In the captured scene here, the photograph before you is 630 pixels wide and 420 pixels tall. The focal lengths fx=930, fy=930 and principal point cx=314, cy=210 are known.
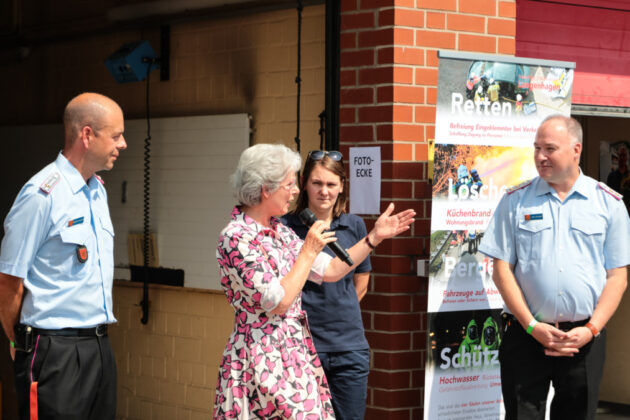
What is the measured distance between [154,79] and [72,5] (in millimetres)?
1269

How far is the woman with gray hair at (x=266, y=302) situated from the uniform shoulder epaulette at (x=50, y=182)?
682 mm

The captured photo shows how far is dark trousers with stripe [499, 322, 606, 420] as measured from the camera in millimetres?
4516

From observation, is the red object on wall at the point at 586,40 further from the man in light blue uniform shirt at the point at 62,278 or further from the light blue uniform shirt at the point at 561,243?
the man in light blue uniform shirt at the point at 62,278

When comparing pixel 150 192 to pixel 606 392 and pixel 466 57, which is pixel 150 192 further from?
pixel 606 392

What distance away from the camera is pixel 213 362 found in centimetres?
668

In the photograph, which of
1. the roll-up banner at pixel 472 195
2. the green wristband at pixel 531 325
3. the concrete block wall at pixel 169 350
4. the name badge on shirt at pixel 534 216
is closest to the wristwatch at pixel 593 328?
the green wristband at pixel 531 325

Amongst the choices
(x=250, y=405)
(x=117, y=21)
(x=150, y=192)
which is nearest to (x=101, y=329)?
(x=250, y=405)

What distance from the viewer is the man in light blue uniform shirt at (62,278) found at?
357cm

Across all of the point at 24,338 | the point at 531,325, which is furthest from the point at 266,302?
the point at 531,325

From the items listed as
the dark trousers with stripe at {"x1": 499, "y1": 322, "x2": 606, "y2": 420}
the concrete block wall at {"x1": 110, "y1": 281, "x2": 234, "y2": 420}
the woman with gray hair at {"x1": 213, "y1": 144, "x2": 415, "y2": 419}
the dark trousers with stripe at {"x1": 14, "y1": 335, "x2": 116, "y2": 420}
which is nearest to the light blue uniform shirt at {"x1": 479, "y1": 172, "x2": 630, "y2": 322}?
the dark trousers with stripe at {"x1": 499, "y1": 322, "x2": 606, "y2": 420}

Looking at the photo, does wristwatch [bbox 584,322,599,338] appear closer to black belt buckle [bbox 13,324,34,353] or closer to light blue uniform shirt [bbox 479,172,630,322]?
light blue uniform shirt [bbox 479,172,630,322]

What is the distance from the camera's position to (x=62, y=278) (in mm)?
3629

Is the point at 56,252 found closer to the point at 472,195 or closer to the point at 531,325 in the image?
the point at 531,325

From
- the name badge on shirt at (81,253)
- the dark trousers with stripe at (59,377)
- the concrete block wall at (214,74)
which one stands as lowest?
the dark trousers with stripe at (59,377)
